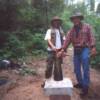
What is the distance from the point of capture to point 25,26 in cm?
1416

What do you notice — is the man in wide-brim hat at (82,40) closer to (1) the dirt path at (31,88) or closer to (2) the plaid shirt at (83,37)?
(2) the plaid shirt at (83,37)

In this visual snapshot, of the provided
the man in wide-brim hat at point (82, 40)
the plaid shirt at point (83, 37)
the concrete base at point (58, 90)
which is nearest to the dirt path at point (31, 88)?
the man in wide-brim hat at point (82, 40)

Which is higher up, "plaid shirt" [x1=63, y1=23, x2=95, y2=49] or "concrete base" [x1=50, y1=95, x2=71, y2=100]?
"plaid shirt" [x1=63, y1=23, x2=95, y2=49]

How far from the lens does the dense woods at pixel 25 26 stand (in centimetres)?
1079

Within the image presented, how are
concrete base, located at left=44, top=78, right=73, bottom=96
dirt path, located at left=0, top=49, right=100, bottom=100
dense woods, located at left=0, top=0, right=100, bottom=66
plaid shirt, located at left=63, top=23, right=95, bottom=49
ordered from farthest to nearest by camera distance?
dense woods, located at left=0, top=0, right=100, bottom=66 < dirt path, located at left=0, top=49, right=100, bottom=100 < plaid shirt, located at left=63, top=23, right=95, bottom=49 < concrete base, located at left=44, top=78, right=73, bottom=96

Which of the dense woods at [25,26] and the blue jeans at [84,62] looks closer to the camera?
the blue jeans at [84,62]

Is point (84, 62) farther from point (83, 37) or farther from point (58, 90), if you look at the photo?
point (58, 90)

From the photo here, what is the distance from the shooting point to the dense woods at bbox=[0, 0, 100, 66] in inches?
425

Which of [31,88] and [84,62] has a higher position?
[84,62]

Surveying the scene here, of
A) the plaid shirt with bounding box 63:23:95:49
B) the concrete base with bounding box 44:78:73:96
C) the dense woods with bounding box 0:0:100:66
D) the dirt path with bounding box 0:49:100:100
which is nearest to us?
the concrete base with bounding box 44:78:73:96

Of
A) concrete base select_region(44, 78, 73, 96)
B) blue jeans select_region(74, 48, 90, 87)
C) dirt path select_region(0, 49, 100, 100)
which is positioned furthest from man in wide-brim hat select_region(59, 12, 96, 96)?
concrete base select_region(44, 78, 73, 96)

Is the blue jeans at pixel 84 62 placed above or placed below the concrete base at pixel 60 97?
below

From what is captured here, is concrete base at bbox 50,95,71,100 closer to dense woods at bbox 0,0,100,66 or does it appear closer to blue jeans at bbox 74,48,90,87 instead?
blue jeans at bbox 74,48,90,87

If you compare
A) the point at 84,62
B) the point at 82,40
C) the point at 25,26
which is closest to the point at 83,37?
the point at 82,40
